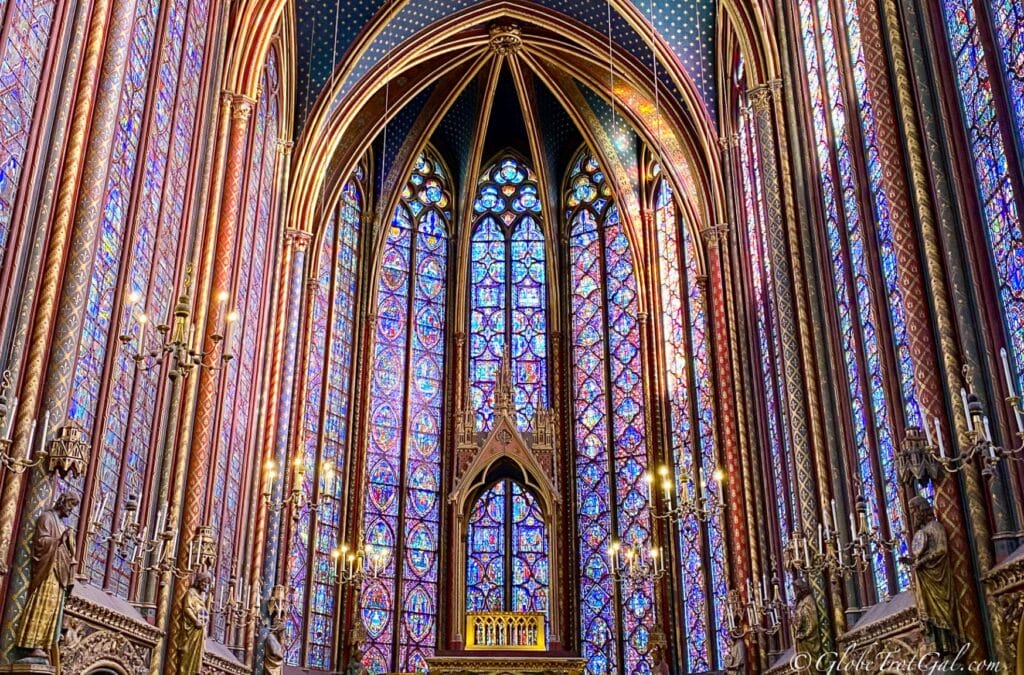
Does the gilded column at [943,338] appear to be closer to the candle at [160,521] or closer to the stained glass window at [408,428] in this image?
the candle at [160,521]

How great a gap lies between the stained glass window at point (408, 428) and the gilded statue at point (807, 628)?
11.3 meters

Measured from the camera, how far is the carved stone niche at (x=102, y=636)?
12273mm

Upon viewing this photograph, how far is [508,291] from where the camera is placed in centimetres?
2947

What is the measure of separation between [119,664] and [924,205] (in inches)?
447

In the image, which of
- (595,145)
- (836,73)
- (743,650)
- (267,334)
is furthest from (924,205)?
(595,145)

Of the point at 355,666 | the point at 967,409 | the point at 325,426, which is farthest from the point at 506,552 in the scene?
the point at 967,409

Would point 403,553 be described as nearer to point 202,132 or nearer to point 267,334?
point 267,334

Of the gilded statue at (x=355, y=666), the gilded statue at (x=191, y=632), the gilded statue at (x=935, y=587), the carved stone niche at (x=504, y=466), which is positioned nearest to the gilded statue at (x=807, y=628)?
the gilded statue at (x=935, y=587)

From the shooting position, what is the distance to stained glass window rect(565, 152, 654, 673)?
2517 cm

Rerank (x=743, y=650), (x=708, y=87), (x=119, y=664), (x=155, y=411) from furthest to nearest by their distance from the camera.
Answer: (x=708, y=87), (x=743, y=650), (x=155, y=411), (x=119, y=664)

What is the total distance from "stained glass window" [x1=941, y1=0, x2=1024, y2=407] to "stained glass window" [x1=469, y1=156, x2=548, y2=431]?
16.0 m

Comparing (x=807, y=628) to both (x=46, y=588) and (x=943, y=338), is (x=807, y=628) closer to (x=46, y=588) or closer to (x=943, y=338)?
(x=943, y=338)

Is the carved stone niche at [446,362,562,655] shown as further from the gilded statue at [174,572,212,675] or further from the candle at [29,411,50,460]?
the candle at [29,411,50,460]

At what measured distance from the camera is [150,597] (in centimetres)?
1517
